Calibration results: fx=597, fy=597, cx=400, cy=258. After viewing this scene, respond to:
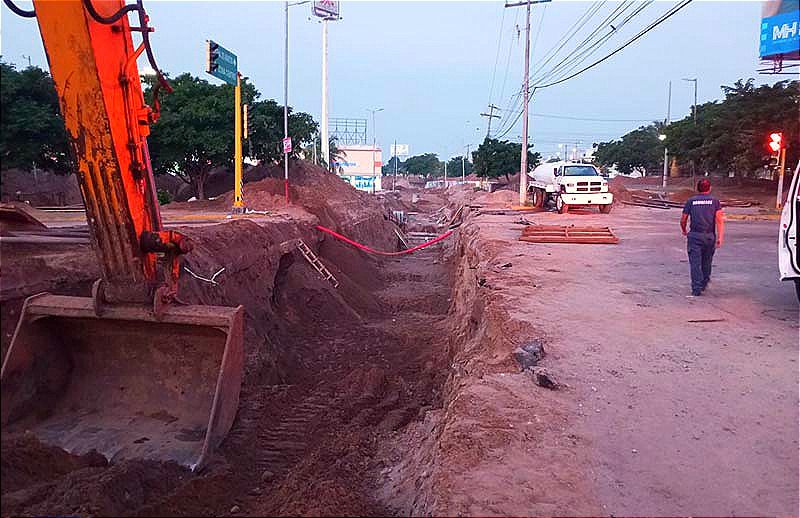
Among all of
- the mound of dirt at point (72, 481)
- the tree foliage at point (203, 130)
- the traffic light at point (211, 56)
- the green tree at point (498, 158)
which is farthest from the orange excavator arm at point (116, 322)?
the green tree at point (498, 158)

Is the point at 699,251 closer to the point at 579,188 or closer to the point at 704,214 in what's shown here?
the point at 704,214

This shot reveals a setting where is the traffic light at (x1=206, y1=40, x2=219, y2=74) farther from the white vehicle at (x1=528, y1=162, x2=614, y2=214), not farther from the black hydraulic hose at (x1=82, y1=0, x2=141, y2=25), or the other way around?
the white vehicle at (x1=528, y1=162, x2=614, y2=214)

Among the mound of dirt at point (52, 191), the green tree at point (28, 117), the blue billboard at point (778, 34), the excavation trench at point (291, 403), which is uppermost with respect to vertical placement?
the blue billboard at point (778, 34)

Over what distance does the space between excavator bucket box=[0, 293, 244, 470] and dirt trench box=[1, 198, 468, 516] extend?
309mm

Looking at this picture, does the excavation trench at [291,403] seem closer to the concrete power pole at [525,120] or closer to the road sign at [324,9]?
the concrete power pole at [525,120]

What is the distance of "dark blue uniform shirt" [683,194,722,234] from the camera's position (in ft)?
29.1

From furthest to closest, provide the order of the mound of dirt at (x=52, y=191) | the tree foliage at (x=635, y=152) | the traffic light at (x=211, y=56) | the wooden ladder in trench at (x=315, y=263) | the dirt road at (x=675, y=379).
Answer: the tree foliage at (x=635, y=152)
the mound of dirt at (x=52, y=191)
the wooden ladder in trench at (x=315, y=263)
the traffic light at (x=211, y=56)
the dirt road at (x=675, y=379)

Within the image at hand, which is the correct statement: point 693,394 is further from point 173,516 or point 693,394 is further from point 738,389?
point 173,516

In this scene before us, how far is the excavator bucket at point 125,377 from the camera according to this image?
4.88 metres

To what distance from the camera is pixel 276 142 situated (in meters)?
29.1

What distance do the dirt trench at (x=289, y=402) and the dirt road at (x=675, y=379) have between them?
66.8 inches

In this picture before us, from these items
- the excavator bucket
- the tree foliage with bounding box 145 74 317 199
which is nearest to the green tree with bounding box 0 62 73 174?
the excavator bucket

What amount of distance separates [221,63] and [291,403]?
10.0 metres

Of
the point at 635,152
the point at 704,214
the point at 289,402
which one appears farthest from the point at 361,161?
the point at 289,402
